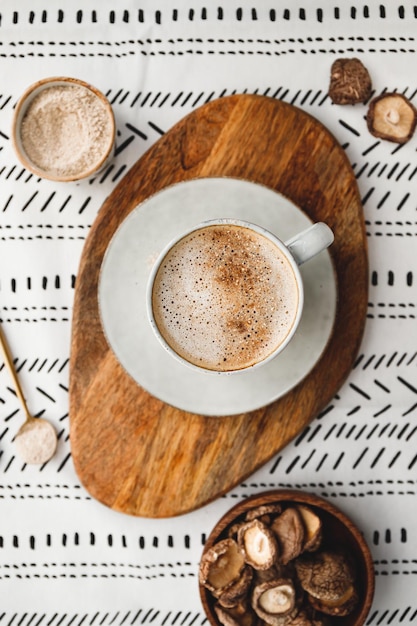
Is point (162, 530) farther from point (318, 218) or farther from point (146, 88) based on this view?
point (146, 88)

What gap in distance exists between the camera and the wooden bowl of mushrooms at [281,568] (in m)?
0.98

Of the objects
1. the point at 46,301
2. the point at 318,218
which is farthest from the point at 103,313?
the point at 318,218

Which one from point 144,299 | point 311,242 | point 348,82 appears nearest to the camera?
point 311,242

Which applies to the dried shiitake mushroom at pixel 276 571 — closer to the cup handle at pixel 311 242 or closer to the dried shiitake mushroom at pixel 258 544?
the dried shiitake mushroom at pixel 258 544

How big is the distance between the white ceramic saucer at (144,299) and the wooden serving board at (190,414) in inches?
2.1

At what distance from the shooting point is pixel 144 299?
94 cm

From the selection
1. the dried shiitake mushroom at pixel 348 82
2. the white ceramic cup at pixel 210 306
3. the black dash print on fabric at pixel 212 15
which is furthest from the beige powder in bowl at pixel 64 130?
the dried shiitake mushroom at pixel 348 82

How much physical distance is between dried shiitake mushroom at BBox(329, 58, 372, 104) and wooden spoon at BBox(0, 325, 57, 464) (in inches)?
25.0

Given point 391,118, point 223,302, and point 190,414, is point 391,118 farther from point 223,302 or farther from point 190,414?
point 190,414

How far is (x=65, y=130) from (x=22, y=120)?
0.07 metres

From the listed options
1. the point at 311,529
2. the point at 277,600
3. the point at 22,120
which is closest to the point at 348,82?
the point at 22,120

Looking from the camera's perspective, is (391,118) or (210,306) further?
(391,118)

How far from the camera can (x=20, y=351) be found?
42.1 inches

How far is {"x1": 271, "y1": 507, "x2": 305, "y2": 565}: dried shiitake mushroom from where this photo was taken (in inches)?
38.6
